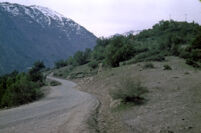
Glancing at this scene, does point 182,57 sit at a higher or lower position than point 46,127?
higher

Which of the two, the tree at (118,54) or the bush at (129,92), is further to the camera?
the tree at (118,54)

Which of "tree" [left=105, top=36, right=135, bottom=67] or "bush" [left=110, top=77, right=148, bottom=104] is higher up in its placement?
"tree" [left=105, top=36, right=135, bottom=67]

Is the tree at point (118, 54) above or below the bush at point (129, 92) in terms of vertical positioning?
above

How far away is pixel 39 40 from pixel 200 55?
174252 millimetres

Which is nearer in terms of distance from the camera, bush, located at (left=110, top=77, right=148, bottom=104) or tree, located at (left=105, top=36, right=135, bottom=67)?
bush, located at (left=110, top=77, right=148, bottom=104)

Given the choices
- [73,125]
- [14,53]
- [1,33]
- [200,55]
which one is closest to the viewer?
[73,125]

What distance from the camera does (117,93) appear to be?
13352 mm

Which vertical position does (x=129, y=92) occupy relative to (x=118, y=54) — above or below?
below

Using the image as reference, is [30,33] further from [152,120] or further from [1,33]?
[152,120]

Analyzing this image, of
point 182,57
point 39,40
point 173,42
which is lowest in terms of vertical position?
point 182,57

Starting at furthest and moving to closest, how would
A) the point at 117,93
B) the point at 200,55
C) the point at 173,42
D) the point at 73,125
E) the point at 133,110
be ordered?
the point at 173,42 → the point at 200,55 → the point at 117,93 → the point at 133,110 → the point at 73,125

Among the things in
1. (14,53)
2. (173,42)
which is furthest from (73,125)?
(14,53)

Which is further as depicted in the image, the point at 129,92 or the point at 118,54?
the point at 118,54

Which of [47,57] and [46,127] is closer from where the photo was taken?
[46,127]
